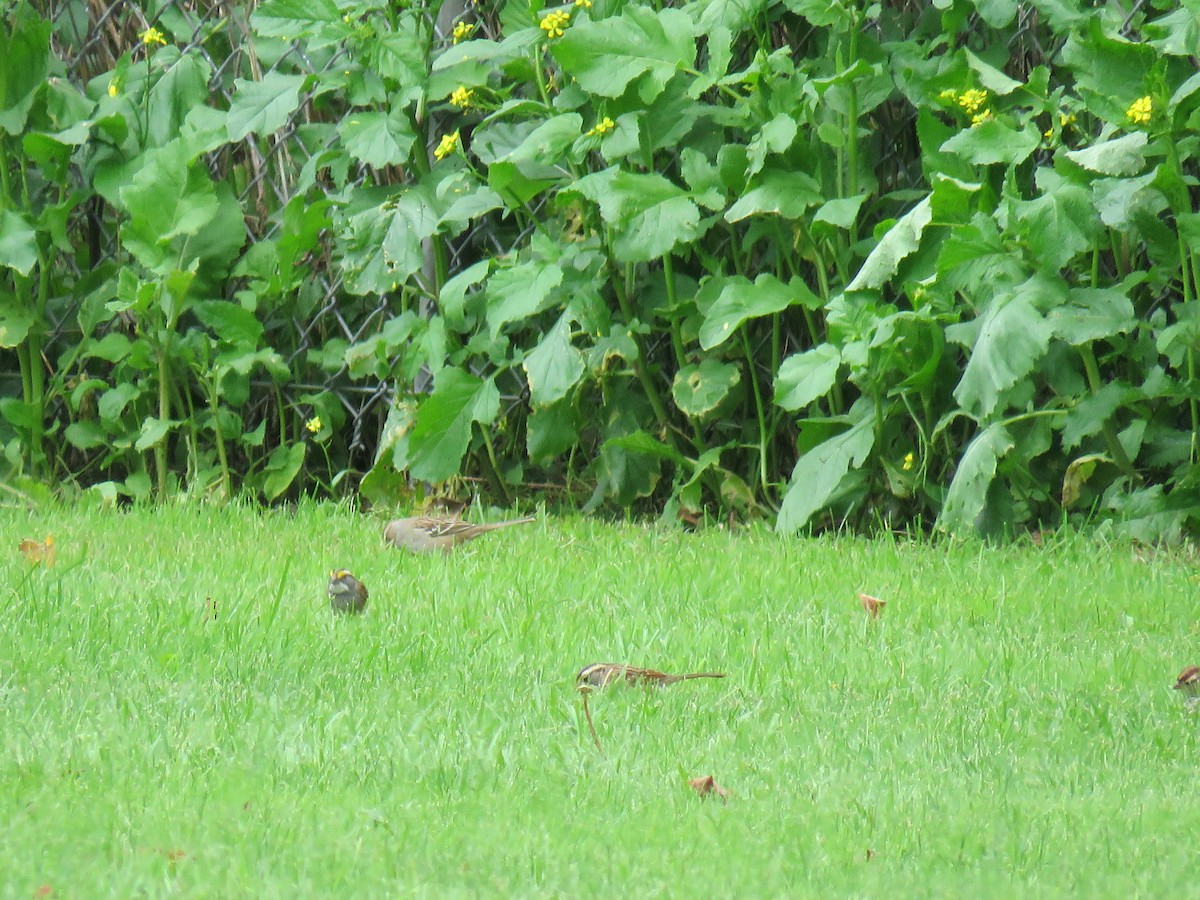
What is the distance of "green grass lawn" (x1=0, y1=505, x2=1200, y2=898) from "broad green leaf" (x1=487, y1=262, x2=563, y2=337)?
78 centimetres

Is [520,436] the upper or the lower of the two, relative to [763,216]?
lower

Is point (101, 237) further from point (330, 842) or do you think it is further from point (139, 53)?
point (330, 842)

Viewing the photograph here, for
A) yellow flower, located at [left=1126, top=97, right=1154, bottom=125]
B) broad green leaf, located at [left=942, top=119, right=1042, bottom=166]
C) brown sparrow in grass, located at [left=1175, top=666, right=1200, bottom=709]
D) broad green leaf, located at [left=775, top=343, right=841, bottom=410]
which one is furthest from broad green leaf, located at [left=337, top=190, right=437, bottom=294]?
brown sparrow in grass, located at [left=1175, top=666, right=1200, bottom=709]

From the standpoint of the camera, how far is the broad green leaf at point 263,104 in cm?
446

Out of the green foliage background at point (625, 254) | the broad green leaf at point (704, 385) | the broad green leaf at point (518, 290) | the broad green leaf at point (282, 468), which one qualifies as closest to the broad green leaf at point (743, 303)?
the green foliage background at point (625, 254)

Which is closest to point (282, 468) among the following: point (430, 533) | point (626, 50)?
point (430, 533)

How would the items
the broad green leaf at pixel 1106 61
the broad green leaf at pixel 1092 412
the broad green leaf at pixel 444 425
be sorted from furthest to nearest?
the broad green leaf at pixel 444 425, the broad green leaf at pixel 1092 412, the broad green leaf at pixel 1106 61

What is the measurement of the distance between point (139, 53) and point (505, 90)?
5.22 feet

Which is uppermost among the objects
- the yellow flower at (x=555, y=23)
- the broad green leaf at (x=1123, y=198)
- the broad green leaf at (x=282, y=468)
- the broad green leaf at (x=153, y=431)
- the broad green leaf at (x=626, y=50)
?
the yellow flower at (x=555, y=23)

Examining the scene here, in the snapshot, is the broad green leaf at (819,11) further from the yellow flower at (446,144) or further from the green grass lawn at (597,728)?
the green grass lawn at (597,728)

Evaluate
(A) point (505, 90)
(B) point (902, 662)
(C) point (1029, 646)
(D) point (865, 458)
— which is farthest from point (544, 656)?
(A) point (505, 90)

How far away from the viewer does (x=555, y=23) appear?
407 centimetres

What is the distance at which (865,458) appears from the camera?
3.96 m

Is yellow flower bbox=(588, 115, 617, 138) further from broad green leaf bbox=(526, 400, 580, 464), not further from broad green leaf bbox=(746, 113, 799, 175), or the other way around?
broad green leaf bbox=(526, 400, 580, 464)
